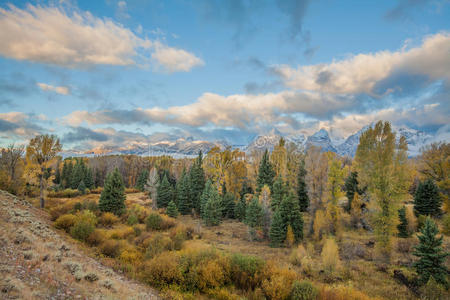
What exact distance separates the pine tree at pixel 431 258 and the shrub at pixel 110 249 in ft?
61.6

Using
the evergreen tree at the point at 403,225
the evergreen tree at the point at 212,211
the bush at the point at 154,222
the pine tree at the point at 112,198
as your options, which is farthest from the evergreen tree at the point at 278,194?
the pine tree at the point at 112,198

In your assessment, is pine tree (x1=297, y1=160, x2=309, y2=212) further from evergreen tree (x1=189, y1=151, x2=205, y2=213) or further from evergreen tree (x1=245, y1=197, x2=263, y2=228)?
evergreen tree (x1=189, y1=151, x2=205, y2=213)

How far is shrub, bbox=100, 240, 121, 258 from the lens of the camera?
1287cm

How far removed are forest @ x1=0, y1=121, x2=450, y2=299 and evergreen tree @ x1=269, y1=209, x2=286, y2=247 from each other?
11cm

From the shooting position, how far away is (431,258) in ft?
42.3

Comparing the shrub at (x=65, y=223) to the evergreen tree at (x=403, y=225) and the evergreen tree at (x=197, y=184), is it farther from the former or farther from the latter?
the evergreen tree at (x=403, y=225)

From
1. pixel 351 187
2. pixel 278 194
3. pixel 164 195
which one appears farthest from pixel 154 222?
pixel 351 187

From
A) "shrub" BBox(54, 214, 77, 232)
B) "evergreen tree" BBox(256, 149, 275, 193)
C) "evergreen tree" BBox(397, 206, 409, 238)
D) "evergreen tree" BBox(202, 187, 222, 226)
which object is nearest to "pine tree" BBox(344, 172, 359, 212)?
"evergreen tree" BBox(397, 206, 409, 238)

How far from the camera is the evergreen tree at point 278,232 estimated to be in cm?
2227

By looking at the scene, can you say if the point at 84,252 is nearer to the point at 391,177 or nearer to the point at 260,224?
the point at 260,224

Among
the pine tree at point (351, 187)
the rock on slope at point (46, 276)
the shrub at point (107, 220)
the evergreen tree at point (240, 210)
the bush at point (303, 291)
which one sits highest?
the pine tree at point (351, 187)

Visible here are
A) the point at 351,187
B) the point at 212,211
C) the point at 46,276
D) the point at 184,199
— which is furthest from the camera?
the point at 184,199

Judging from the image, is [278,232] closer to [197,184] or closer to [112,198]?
[112,198]

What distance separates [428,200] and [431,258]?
881 inches
